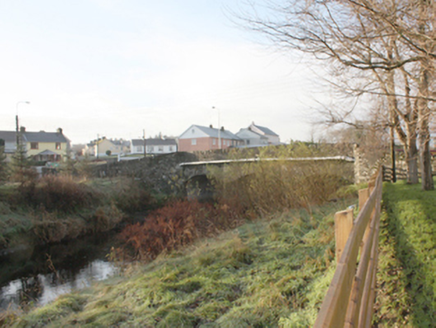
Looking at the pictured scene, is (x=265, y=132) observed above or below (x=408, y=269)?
above

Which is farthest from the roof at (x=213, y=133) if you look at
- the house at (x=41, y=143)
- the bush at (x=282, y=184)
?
the bush at (x=282, y=184)

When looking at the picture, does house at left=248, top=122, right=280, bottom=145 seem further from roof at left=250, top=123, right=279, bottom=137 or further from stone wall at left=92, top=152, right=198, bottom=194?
stone wall at left=92, top=152, right=198, bottom=194

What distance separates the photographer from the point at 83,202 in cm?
1883

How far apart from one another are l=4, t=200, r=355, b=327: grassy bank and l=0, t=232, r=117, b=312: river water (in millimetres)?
1892

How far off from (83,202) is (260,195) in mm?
11300

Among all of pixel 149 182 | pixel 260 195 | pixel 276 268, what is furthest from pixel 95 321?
pixel 149 182

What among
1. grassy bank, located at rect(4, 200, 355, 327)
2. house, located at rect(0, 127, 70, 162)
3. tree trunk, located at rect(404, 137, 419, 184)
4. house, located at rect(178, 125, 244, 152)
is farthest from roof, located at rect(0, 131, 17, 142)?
tree trunk, located at rect(404, 137, 419, 184)

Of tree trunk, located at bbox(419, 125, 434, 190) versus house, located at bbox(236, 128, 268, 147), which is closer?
tree trunk, located at bbox(419, 125, 434, 190)

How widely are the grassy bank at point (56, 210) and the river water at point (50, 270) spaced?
39.2 inches

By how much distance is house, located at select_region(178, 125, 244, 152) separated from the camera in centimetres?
4959

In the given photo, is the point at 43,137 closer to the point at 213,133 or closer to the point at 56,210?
the point at 213,133

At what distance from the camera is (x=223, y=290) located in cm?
556

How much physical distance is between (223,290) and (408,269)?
286 centimetres

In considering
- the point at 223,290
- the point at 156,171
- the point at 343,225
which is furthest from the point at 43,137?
the point at 343,225
